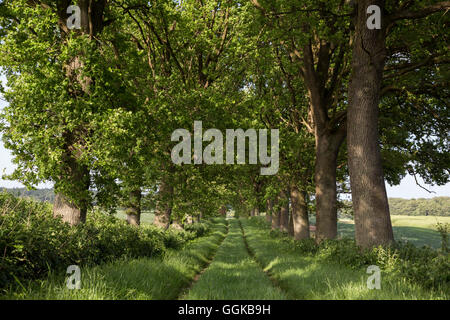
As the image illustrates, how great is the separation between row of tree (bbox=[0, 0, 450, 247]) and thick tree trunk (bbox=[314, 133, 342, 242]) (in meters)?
0.06

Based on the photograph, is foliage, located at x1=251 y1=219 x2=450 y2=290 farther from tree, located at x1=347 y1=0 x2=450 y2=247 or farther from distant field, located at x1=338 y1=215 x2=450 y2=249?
distant field, located at x1=338 y1=215 x2=450 y2=249

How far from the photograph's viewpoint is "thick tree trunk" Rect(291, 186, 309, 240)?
60.4ft

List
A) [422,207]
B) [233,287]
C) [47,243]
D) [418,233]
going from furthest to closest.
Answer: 1. [422,207]
2. [418,233]
3. [233,287]
4. [47,243]

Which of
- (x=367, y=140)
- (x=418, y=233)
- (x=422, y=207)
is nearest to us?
(x=367, y=140)

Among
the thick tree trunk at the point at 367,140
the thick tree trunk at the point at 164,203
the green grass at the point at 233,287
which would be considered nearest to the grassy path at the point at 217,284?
the green grass at the point at 233,287

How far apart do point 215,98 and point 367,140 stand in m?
7.35

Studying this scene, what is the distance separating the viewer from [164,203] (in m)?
14.6

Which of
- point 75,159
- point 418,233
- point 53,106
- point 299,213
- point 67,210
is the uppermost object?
point 53,106

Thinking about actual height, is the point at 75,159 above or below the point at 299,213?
above

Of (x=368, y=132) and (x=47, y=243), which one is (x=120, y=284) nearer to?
(x=47, y=243)

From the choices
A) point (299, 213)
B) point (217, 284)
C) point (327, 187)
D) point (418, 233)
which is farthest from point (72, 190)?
point (418, 233)

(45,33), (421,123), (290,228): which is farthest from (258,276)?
(290,228)

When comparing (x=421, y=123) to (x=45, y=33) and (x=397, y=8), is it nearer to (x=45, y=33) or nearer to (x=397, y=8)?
(x=397, y=8)

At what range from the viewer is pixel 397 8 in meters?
10.8
